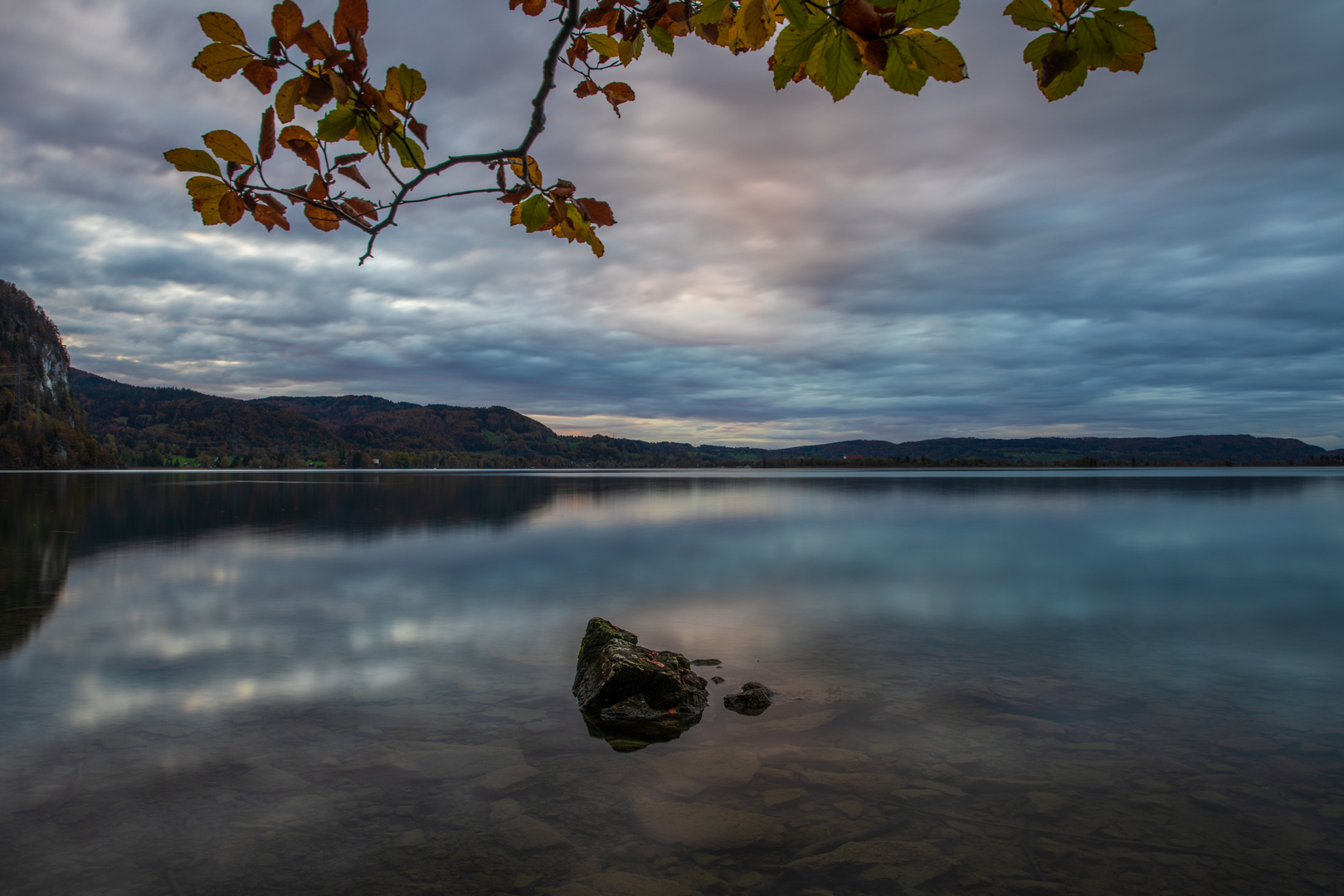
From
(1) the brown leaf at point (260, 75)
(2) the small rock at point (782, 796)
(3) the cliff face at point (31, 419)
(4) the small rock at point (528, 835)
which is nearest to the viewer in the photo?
(1) the brown leaf at point (260, 75)

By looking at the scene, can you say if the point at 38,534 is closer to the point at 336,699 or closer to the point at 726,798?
the point at 336,699

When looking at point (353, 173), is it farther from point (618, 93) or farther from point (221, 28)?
point (618, 93)

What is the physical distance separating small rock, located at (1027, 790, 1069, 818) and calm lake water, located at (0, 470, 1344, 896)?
1.4 inches

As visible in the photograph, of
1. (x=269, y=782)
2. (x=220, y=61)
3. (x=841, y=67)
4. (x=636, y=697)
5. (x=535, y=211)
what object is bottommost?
(x=269, y=782)

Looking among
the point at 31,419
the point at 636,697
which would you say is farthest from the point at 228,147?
the point at 31,419

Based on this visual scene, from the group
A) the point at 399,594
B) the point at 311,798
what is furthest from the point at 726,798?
the point at 399,594

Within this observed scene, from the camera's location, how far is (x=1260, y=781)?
23.3ft

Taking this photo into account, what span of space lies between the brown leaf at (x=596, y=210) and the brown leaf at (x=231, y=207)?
129cm

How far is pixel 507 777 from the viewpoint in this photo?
7191 millimetres

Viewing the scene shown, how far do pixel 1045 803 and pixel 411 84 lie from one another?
8.03 m

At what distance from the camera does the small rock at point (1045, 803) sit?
21.2 feet

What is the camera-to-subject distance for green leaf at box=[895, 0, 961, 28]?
1.74m

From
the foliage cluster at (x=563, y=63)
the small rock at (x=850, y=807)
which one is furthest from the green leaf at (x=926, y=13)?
the small rock at (x=850, y=807)

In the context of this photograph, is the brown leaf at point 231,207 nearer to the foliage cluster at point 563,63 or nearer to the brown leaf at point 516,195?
the foliage cluster at point 563,63
